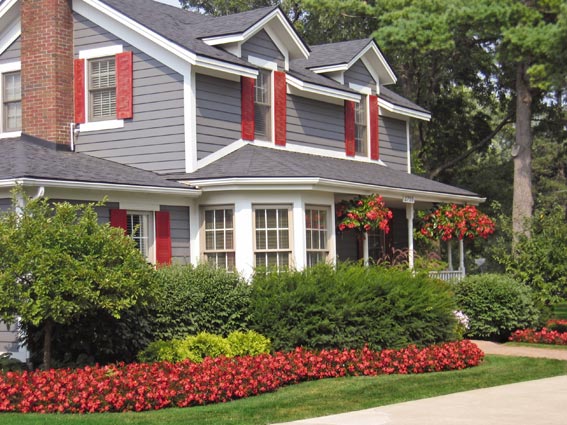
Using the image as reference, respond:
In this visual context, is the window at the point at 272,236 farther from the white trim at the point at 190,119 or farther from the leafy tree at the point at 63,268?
the leafy tree at the point at 63,268

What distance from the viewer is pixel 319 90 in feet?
74.8

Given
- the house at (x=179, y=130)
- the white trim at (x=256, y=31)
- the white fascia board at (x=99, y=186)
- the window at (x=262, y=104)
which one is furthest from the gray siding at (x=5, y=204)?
the window at (x=262, y=104)

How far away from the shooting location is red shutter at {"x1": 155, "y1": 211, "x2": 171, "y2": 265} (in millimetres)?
18328

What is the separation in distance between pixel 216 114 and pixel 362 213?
3683 mm

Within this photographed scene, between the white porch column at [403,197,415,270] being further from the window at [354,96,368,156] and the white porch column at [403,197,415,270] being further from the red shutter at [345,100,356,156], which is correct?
the window at [354,96,368,156]

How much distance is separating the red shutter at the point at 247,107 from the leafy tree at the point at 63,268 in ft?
25.0

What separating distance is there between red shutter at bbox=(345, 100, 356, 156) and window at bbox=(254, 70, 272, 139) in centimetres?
336

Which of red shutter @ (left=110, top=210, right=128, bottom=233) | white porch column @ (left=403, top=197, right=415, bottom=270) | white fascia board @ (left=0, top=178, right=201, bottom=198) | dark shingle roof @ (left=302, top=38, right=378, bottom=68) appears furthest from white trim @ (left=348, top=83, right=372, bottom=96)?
red shutter @ (left=110, top=210, right=128, bottom=233)

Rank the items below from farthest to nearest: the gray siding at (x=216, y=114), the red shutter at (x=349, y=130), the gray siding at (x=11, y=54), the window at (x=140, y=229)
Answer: the red shutter at (x=349, y=130)
the gray siding at (x=11, y=54)
the gray siding at (x=216, y=114)
the window at (x=140, y=229)

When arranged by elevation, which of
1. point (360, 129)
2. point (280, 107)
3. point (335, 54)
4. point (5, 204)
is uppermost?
point (335, 54)

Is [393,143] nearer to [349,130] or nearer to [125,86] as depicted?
[349,130]

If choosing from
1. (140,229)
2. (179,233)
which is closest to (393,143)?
(179,233)

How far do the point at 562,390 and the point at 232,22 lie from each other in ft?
38.9

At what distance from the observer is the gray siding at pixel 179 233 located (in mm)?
18766
